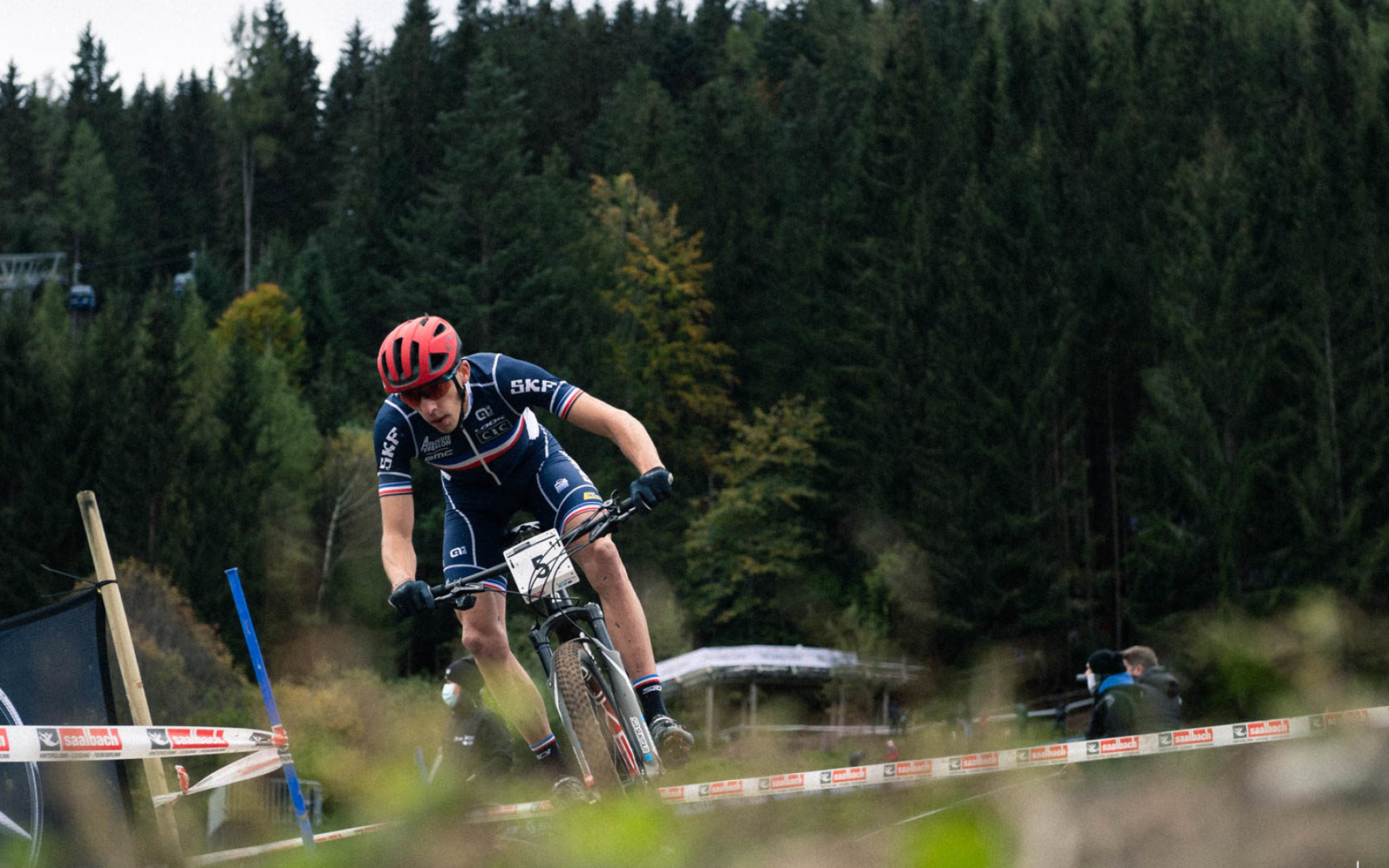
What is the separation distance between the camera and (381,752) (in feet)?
6.98

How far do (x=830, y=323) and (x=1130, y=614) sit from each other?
2089 cm

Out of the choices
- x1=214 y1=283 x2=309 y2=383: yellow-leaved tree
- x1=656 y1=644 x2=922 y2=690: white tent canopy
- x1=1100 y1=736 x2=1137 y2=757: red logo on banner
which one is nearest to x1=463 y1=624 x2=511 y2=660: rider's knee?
x1=1100 y1=736 x2=1137 y2=757: red logo on banner

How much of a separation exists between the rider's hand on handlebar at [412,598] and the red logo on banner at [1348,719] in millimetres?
4776

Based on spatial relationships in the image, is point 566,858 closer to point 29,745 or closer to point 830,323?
point 29,745

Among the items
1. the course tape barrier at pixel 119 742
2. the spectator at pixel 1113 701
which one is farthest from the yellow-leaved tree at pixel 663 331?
the course tape barrier at pixel 119 742

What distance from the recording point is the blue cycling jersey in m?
6.97

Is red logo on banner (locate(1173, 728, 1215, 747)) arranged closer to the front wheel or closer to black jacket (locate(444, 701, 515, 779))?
the front wheel

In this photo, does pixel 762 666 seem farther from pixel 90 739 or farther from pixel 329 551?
pixel 90 739

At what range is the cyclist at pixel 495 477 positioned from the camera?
652 centimetres

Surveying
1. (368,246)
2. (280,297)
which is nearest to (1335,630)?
(368,246)

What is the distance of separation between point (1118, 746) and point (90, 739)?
17.2ft

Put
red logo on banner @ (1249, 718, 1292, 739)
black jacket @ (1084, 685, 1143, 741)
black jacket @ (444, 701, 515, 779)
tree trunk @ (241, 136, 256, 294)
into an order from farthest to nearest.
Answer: tree trunk @ (241, 136, 256, 294) < black jacket @ (1084, 685, 1143, 741) < black jacket @ (444, 701, 515, 779) < red logo on banner @ (1249, 718, 1292, 739)

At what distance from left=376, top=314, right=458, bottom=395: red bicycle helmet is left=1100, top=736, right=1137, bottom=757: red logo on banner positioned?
3.93m

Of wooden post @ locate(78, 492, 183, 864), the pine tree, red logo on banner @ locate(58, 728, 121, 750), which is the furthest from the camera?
the pine tree
